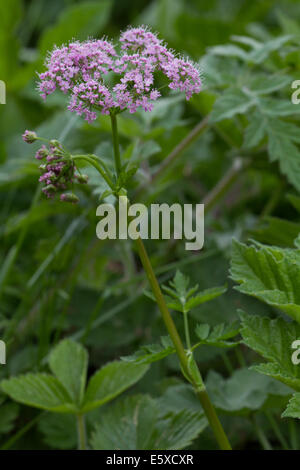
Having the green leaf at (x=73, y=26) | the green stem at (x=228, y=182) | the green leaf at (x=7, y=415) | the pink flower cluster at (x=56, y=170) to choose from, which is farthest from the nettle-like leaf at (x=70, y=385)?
the green leaf at (x=73, y=26)

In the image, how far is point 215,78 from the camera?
1547mm

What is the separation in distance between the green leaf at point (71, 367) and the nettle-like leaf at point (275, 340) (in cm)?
41

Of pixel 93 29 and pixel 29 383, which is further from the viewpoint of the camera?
pixel 93 29

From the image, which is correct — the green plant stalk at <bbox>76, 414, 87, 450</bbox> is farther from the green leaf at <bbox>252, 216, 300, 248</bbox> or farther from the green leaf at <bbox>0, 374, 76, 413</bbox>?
the green leaf at <bbox>252, 216, 300, 248</bbox>

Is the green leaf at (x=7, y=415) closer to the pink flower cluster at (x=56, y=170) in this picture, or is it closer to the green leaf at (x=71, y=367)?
the green leaf at (x=71, y=367)

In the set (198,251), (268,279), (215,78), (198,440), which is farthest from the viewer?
(198,251)

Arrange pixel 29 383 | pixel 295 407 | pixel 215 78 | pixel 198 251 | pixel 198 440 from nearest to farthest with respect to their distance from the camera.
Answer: pixel 295 407, pixel 29 383, pixel 198 440, pixel 215 78, pixel 198 251

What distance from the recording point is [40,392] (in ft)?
3.84

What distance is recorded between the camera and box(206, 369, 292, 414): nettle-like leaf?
3.85 feet

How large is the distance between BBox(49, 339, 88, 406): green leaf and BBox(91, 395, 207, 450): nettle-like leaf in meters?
0.08

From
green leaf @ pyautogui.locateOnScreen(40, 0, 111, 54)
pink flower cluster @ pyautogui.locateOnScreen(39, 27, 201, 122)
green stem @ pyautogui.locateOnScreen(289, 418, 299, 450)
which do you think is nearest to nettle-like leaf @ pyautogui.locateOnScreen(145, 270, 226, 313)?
pink flower cluster @ pyautogui.locateOnScreen(39, 27, 201, 122)

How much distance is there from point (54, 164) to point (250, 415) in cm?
71
